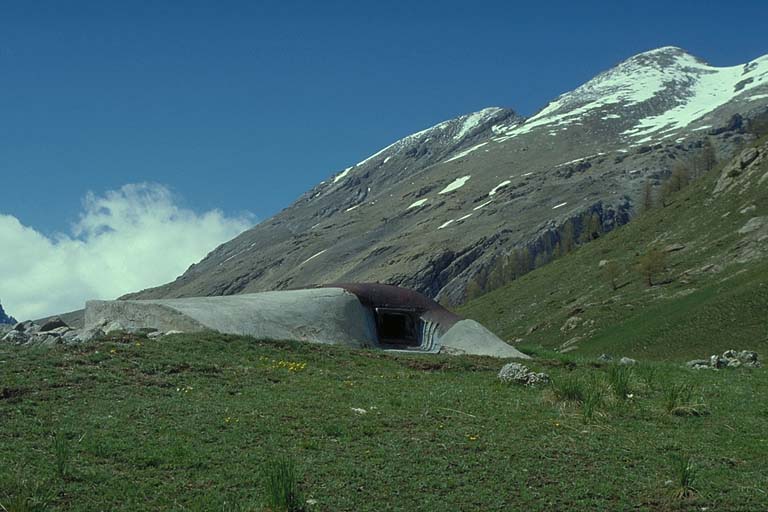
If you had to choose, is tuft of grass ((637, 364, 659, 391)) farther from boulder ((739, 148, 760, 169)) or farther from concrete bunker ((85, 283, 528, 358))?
boulder ((739, 148, 760, 169))

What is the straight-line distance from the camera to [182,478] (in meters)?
13.4

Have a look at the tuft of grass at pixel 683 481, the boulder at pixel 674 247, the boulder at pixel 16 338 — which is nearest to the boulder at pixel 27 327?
the boulder at pixel 16 338

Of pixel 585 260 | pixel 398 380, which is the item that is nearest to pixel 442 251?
pixel 585 260

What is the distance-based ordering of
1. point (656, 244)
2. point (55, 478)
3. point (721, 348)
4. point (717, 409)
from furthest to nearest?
point (656, 244) → point (721, 348) → point (717, 409) → point (55, 478)

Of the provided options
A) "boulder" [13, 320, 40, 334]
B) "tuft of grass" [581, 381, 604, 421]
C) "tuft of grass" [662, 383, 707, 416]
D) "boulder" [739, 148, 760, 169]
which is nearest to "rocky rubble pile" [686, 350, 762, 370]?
"tuft of grass" [662, 383, 707, 416]

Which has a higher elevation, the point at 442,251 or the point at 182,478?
the point at 442,251

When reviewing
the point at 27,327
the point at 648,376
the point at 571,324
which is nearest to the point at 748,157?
the point at 571,324

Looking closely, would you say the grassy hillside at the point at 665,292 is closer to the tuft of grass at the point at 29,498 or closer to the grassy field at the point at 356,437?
the grassy field at the point at 356,437

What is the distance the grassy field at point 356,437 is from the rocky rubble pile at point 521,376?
20.4 inches

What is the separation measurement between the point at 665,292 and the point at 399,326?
4674 centimetres

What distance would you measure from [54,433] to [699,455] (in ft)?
40.6

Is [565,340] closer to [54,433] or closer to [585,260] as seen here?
[585,260]

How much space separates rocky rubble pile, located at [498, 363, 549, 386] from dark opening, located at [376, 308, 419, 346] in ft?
54.8

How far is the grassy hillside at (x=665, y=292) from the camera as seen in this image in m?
60.0
